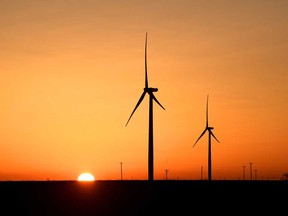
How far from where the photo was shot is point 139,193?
115 m

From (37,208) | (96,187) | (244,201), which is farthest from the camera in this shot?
(96,187)

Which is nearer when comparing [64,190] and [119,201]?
[119,201]

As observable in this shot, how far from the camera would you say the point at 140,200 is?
107688mm

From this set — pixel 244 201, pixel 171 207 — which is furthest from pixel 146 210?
pixel 244 201

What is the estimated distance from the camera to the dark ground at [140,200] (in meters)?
96.7

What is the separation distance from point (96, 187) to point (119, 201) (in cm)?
2141

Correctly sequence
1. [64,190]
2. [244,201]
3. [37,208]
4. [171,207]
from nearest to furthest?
1. [37,208]
2. [171,207]
3. [244,201]
4. [64,190]

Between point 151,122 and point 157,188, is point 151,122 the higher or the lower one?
the higher one

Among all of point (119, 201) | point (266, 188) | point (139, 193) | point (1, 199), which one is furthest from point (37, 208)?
point (266, 188)

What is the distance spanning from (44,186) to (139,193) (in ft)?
66.5

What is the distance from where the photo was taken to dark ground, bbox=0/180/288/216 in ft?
317

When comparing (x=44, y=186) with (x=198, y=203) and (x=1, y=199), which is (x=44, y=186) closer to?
(x=1, y=199)

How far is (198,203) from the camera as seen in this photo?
106 meters

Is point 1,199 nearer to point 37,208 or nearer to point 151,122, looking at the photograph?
point 37,208
